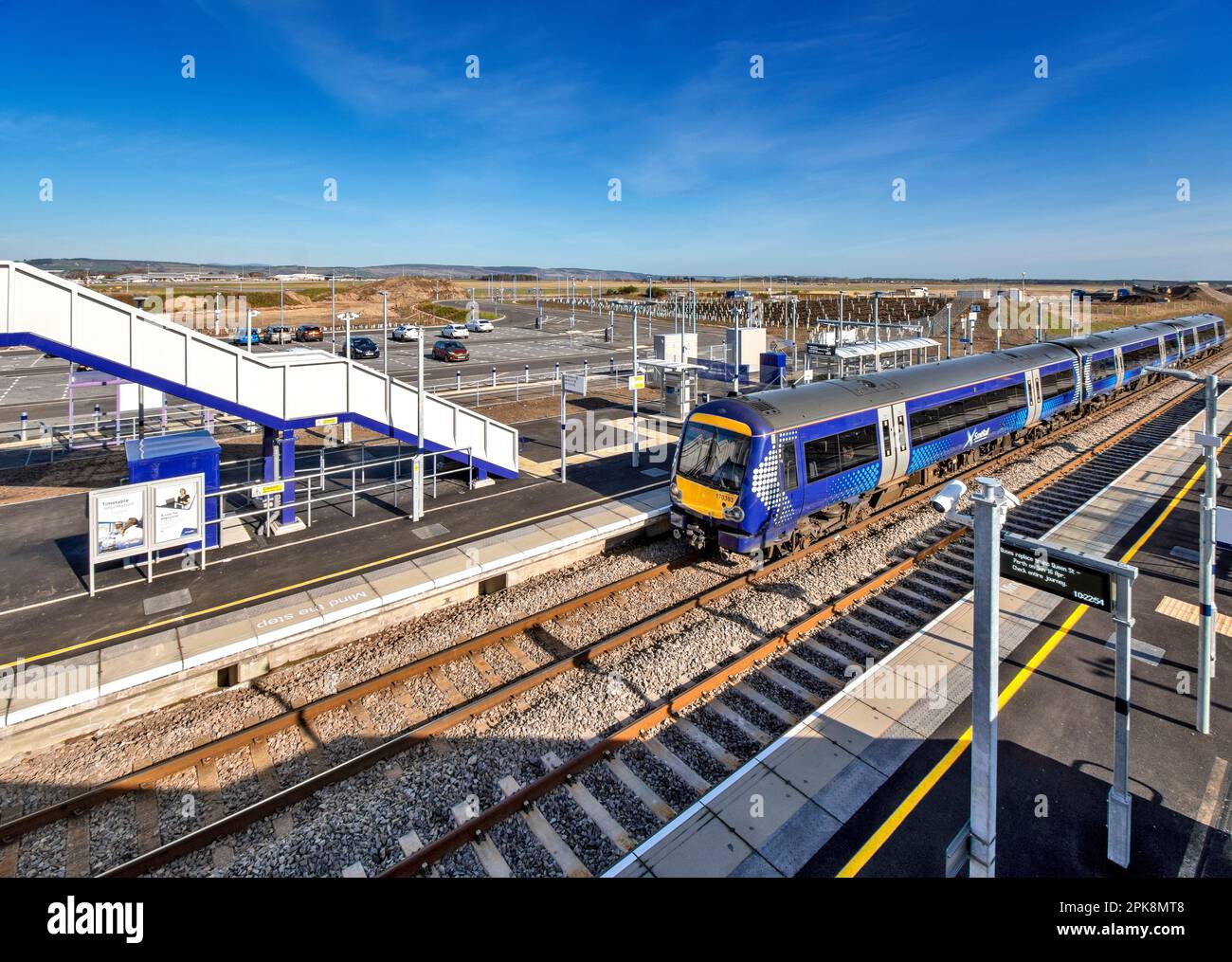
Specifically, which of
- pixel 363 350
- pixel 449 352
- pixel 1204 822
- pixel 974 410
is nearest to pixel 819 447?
pixel 974 410

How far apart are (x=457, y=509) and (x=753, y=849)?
11.7 meters

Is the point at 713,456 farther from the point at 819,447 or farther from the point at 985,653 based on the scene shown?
the point at 985,653

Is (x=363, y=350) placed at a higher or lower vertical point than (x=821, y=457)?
higher

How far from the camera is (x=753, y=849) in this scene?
7.13m

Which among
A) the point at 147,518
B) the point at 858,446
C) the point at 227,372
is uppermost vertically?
the point at 227,372

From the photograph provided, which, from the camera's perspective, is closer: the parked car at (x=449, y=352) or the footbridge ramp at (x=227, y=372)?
the footbridge ramp at (x=227, y=372)

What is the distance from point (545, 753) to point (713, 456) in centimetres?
718

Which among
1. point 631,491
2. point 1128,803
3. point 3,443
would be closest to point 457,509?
point 631,491

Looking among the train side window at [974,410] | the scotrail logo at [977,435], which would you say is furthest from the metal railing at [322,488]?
the scotrail logo at [977,435]

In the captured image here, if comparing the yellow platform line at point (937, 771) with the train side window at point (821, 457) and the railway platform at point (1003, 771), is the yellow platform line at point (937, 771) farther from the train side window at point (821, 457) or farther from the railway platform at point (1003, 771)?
the train side window at point (821, 457)

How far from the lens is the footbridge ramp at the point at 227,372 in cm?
1184

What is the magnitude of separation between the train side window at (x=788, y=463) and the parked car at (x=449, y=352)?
36793mm

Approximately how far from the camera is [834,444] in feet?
48.1

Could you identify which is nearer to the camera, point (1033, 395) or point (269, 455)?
point (269, 455)
